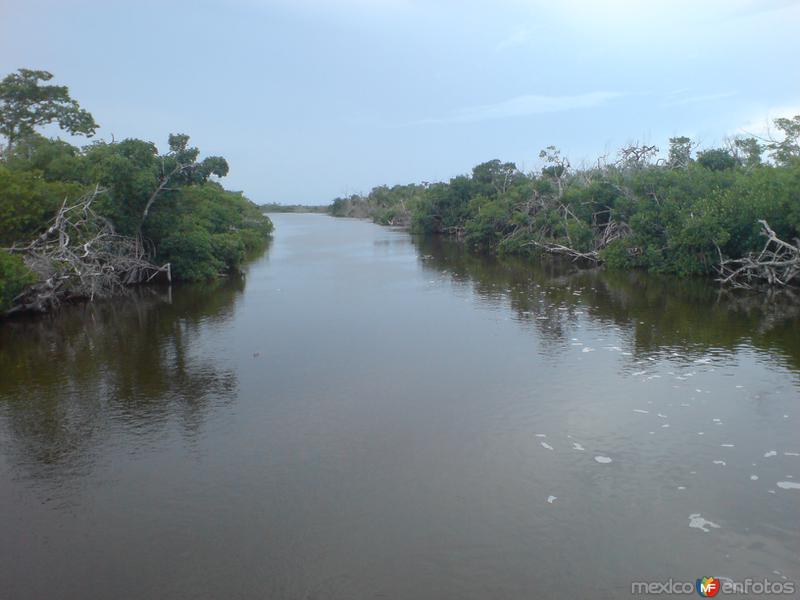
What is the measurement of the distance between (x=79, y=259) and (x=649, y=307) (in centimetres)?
1896

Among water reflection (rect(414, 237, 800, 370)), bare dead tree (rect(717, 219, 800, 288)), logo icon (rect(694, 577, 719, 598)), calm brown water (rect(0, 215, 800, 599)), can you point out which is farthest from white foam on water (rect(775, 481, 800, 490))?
bare dead tree (rect(717, 219, 800, 288))

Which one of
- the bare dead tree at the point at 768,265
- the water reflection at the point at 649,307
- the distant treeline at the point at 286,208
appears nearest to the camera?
the water reflection at the point at 649,307

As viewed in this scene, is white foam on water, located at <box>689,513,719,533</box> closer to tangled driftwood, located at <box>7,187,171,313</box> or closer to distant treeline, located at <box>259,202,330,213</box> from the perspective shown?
tangled driftwood, located at <box>7,187,171,313</box>

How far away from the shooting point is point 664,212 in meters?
29.1

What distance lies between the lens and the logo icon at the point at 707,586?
653 centimetres

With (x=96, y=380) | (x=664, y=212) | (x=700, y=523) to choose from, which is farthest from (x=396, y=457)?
(x=664, y=212)

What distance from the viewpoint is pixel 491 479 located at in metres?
8.95

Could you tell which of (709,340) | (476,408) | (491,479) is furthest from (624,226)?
(491,479)

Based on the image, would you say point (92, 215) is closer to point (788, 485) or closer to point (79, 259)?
point (79, 259)

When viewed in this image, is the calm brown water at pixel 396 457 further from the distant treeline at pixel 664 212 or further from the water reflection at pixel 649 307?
the distant treeline at pixel 664 212

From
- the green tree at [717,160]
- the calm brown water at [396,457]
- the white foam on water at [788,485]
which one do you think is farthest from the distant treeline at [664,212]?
the white foam on water at [788,485]

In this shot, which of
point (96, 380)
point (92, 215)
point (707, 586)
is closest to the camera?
point (707, 586)

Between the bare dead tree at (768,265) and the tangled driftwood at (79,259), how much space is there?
22828 mm

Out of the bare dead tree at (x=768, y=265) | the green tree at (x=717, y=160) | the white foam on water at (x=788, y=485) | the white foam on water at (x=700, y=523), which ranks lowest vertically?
the white foam on water at (x=700, y=523)
